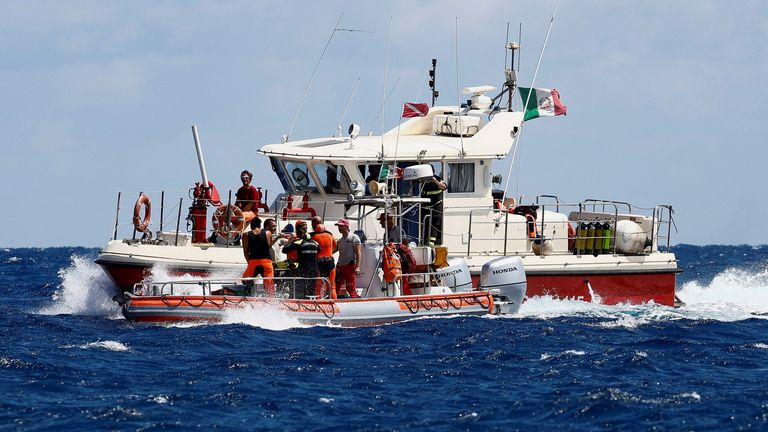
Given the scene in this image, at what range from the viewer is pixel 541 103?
2430 cm

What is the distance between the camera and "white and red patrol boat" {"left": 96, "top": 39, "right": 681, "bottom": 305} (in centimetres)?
2022

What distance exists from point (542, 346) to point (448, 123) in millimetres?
7349

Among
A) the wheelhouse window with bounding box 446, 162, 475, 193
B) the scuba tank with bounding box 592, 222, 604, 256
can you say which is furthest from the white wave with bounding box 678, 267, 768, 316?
the wheelhouse window with bounding box 446, 162, 475, 193

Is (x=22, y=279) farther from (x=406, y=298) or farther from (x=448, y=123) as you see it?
(x=406, y=298)

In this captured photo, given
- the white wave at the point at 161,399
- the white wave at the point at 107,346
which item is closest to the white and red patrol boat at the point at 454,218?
the white wave at the point at 107,346

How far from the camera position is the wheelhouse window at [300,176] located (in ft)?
72.6

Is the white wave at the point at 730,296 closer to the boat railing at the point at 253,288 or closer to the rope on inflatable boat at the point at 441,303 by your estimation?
the rope on inflatable boat at the point at 441,303

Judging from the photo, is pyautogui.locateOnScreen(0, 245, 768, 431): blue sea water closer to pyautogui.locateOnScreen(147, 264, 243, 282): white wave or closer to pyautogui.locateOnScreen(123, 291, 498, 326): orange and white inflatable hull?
pyautogui.locateOnScreen(123, 291, 498, 326): orange and white inflatable hull

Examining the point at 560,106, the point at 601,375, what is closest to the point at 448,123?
the point at 560,106

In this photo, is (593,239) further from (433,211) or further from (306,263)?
(306,263)

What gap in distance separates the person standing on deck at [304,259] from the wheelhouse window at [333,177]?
3.49 meters

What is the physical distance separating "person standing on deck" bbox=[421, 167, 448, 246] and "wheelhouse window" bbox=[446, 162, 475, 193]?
34.8 inches

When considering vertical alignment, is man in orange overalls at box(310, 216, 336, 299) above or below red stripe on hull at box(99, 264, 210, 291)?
above

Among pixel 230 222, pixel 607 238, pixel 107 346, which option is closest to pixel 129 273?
pixel 230 222
